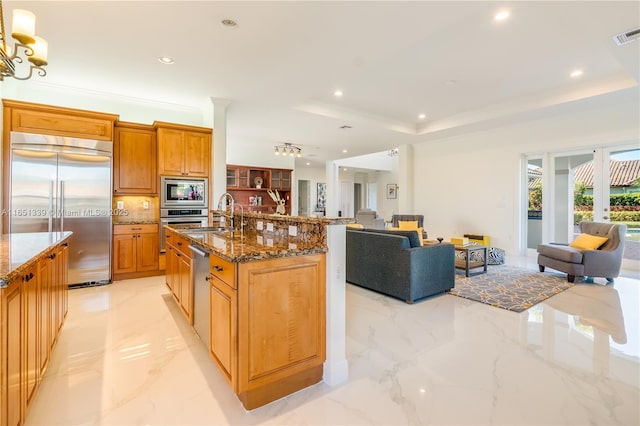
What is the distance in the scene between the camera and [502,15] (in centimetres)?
285

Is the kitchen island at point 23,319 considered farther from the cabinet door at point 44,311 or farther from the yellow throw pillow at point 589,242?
the yellow throw pillow at point 589,242

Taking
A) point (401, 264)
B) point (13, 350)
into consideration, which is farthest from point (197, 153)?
point (13, 350)

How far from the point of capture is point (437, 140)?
7621 millimetres

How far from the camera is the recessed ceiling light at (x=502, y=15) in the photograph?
2.80 m

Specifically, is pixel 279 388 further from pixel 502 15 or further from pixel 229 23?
pixel 502 15

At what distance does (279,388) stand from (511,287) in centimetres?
357

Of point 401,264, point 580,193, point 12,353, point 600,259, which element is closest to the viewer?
point 12,353

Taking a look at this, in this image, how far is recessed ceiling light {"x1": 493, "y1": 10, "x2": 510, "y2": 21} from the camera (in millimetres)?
2799

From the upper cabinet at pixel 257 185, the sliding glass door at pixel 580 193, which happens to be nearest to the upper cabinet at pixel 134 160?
the upper cabinet at pixel 257 185

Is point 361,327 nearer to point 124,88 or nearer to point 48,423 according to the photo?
point 48,423

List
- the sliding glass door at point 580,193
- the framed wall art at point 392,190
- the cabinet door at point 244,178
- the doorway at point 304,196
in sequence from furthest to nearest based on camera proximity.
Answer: the framed wall art at point 392,190
the doorway at point 304,196
the cabinet door at point 244,178
the sliding glass door at point 580,193

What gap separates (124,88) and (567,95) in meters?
6.58

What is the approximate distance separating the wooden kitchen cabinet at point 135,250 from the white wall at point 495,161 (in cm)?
626

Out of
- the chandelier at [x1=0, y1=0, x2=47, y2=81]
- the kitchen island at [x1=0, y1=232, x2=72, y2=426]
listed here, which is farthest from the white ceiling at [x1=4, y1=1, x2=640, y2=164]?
the kitchen island at [x1=0, y1=232, x2=72, y2=426]
